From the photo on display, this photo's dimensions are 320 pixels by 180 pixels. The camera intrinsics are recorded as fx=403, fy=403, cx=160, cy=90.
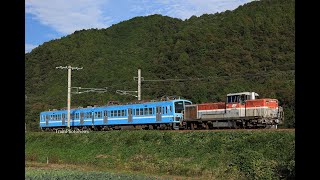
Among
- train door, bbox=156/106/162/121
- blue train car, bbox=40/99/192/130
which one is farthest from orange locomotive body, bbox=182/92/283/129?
train door, bbox=156/106/162/121

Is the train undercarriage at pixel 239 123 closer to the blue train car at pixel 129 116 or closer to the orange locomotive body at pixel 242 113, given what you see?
the orange locomotive body at pixel 242 113

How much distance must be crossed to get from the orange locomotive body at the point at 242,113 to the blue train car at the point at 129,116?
3.13 metres

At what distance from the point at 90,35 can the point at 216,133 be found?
301 ft

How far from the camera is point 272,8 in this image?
78812mm

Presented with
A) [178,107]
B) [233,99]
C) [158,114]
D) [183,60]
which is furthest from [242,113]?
[183,60]

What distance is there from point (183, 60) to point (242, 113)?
46276 mm

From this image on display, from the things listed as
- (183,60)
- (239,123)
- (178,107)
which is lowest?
(239,123)

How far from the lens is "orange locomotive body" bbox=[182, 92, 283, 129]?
1185 inches

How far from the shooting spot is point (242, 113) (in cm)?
3092

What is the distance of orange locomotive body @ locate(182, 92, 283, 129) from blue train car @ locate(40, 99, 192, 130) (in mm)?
3132

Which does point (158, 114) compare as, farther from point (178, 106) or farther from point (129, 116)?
point (129, 116)

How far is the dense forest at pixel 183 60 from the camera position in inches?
2357

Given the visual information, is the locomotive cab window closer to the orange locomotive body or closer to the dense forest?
the orange locomotive body

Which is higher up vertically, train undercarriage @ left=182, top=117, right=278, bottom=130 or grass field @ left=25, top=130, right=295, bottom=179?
train undercarriage @ left=182, top=117, right=278, bottom=130
